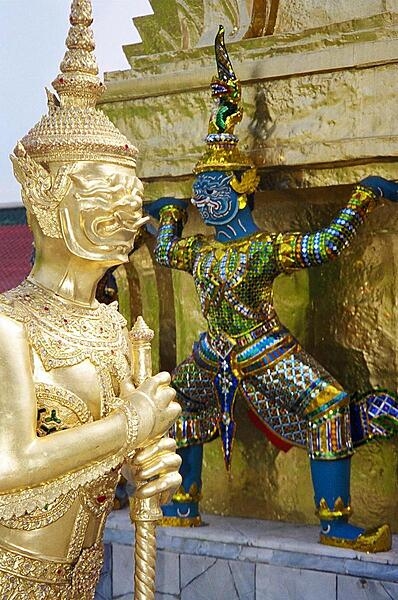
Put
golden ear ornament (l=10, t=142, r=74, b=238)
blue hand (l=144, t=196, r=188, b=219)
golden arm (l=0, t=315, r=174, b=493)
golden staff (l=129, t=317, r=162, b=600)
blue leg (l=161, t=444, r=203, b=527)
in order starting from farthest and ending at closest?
1. blue hand (l=144, t=196, r=188, b=219)
2. blue leg (l=161, t=444, r=203, b=527)
3. golden staff (l=129, t=317, r=162, b=600)
4. golden ear ornament (l=10, t=142, r=74, b=238)
5. golden arm (l=0, t=315, r=174, b=493)

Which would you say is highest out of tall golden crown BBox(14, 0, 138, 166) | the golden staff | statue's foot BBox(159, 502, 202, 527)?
tall golden crown BBox(14, 0, 138, 166)

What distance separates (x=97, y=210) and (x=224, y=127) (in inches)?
56.2

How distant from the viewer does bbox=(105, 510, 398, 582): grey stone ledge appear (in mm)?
3447

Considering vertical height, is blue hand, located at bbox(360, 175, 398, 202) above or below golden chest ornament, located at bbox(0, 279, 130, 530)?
above

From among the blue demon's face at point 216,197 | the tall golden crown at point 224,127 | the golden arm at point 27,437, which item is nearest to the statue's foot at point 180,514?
the blue demon's face at point 216,197

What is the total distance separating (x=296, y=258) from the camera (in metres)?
3.53

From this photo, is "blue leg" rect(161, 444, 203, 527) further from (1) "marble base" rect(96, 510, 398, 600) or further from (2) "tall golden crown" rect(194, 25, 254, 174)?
(2) "tall golden crown" rect(194, 25, 254, 174)

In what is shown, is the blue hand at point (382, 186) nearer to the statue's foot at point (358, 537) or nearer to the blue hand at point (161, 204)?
the blue hand at point (161, 204)

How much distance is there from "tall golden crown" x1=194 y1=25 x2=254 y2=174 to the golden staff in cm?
129

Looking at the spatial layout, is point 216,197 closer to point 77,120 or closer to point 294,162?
point 294,162

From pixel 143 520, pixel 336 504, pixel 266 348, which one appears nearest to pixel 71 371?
pixel 143 520

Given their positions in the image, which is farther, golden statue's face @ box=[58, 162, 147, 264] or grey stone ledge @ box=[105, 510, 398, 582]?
grey stone ledge @ box=[105, 510, 398, 582]

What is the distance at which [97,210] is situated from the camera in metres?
2.32

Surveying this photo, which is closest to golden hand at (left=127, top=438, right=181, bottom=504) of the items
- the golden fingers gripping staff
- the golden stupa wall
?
the golden fingers gripping staff
